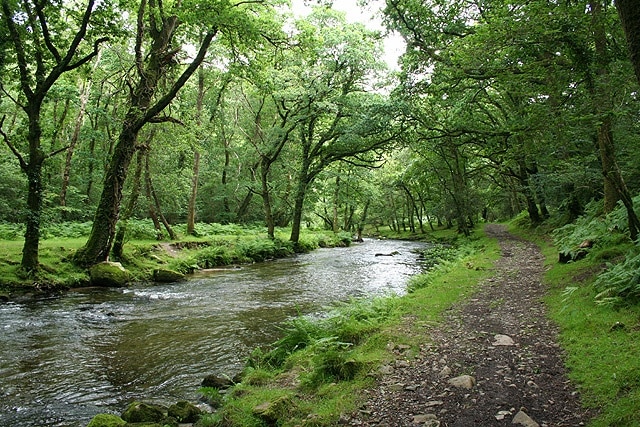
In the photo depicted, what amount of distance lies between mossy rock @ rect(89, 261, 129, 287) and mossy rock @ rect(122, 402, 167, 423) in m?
10.2

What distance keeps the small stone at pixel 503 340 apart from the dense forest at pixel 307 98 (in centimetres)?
375

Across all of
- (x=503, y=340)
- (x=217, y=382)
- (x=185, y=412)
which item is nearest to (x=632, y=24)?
(x=503, y=340)

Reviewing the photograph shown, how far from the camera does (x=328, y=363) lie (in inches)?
213

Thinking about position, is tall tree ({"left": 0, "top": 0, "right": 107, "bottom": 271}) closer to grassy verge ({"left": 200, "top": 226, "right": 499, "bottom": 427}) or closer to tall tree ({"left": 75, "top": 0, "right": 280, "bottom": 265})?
tall tree ({"left": 75, "top": 0, "right": 280, "bottom": 265})

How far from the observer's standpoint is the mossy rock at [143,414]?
4727mm

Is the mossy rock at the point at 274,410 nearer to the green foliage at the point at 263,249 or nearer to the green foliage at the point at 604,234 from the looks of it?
the green foliage at the point at 604,234

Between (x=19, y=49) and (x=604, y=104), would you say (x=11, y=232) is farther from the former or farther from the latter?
(x=604, y=104)

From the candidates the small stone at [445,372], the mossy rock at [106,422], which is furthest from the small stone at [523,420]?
the mossy rock at [106,422]

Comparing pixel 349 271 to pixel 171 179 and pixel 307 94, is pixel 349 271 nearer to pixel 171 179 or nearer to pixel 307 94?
pixel 307 94

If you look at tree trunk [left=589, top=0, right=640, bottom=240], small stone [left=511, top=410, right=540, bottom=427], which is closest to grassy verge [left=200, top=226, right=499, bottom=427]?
small stone [left=511, top=410, right=540, bottom=427]

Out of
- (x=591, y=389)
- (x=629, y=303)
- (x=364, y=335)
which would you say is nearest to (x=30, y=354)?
(x=364, y=335)

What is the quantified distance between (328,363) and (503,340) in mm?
2679

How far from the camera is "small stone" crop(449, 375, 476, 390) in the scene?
177 inches

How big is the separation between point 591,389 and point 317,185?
86.7 feet
